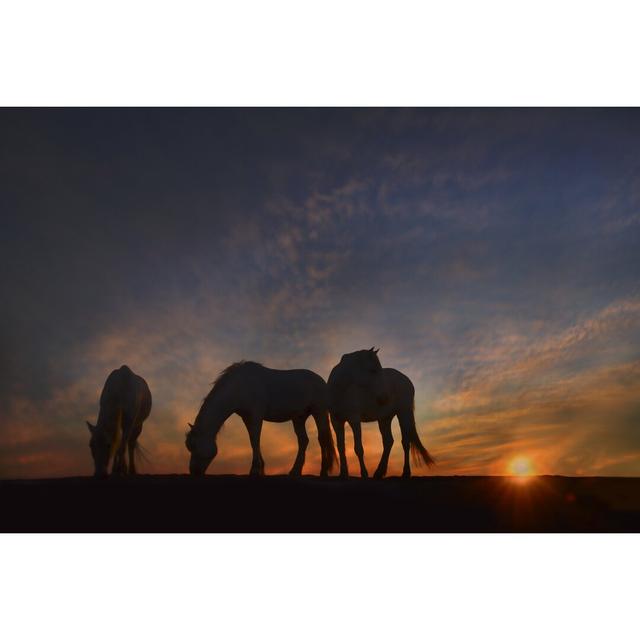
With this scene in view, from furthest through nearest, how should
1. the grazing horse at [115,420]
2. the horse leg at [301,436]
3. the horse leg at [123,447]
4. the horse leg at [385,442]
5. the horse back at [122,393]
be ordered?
the horse leg at [301,436]
the horse back at [122,393]
the horse leg at [123,447]
the grazing horse at [115,420]
the horse leg at [385,442]

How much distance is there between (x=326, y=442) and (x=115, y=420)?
159 inches

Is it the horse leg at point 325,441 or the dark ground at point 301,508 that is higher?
the horse leg at point 325,441

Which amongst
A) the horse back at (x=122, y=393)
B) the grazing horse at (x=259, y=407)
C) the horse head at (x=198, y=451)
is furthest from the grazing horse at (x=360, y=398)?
the horse back at (x=122, y=393)

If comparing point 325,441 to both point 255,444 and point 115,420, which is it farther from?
point 115,420

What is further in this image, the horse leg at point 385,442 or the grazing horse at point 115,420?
the grazing horse at point 115,420

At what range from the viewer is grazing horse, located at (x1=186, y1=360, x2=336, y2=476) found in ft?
40.4

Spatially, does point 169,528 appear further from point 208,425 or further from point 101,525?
point 208,425

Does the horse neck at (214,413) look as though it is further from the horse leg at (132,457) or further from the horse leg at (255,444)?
the horse leg at (132,457)

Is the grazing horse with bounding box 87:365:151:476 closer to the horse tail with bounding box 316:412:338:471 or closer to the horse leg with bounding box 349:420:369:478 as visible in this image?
the horse tail with bounding box 316:412:338:471

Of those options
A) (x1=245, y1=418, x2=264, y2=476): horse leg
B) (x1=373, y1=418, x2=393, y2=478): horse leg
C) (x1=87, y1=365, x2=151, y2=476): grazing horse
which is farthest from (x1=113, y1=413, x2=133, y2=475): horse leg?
(x1=373, y1=418, x2=393, y2=478): horse leg

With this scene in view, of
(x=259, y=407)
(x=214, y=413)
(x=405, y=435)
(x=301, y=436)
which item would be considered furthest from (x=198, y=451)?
(x=405, y=435)

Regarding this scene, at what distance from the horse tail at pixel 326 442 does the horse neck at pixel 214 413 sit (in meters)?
2.13

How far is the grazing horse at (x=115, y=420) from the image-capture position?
12828 mm

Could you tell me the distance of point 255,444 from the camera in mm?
12773
